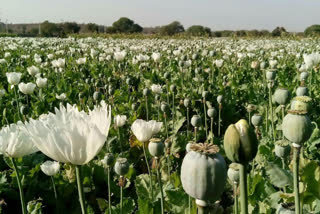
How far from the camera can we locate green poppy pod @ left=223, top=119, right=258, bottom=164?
0.77 metres

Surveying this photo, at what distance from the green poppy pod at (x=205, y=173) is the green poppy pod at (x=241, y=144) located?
0.03 meters

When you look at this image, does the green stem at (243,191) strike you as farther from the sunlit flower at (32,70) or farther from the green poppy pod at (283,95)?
the sunlit flower at (32,70)

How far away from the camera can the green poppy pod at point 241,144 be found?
773mm

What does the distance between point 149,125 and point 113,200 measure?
0.68 metres

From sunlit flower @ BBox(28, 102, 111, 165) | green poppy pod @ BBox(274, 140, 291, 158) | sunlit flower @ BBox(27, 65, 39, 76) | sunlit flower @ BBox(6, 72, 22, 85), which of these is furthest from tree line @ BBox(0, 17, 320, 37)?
sunlit flower @ BBox(28, 102, 111, 165)

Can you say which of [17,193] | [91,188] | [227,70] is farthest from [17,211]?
[227,70]

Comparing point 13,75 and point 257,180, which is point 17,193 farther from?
point 13,75

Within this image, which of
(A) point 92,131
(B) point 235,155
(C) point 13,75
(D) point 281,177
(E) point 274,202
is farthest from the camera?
(C) point 13,75

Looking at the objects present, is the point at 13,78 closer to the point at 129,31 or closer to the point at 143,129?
the point at 143,129

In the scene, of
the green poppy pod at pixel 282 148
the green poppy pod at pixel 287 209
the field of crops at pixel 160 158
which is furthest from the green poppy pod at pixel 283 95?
the green poppy pod at pixel 287 209

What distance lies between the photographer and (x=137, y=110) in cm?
362

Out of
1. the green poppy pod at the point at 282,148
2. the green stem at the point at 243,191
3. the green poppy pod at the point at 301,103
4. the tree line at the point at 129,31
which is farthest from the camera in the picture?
the tree line at the point at 129,31

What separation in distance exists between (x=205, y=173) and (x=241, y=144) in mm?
88

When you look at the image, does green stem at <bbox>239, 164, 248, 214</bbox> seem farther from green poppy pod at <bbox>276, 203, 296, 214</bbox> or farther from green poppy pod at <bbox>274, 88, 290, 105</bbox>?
green poppy pod at <bbox>274, 88, 290, 105</bbox>
